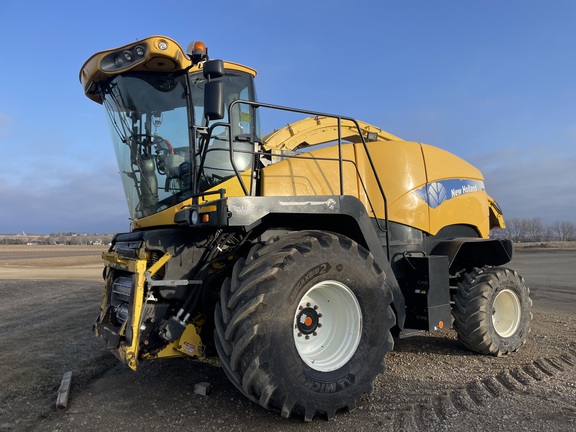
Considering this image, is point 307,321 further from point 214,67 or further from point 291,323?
point 214,67

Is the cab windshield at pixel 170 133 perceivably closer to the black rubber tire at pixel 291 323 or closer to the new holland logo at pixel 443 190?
the black rubber tire at pixel 291 323

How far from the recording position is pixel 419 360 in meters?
5.38

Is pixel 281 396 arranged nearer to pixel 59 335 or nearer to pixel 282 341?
pixel 282 341

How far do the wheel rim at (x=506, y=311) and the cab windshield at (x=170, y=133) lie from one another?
4.07 metres

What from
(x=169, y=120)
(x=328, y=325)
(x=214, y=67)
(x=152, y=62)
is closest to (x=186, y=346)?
(x=328, y=325)

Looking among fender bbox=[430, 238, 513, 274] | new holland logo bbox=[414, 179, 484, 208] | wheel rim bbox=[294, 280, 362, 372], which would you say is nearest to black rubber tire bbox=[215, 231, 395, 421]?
wheel rim bbox=[294, 280, 362, 372]

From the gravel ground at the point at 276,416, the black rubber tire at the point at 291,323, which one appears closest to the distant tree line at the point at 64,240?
the gravel ground at the point at 276,416

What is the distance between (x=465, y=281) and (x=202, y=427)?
386cm

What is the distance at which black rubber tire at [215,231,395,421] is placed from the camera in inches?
129

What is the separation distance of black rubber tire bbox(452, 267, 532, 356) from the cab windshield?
3.35 m

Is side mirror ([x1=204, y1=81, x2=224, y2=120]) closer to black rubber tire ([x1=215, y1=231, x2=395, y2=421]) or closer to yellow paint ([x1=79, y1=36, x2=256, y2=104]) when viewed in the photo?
yellow paint ([x1=79, y1=36, x2=256, y2=104])

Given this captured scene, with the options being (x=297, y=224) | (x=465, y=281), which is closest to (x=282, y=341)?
(x=297, y=224)

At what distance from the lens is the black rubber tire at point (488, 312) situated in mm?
5457

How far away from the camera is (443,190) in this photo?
5844 mm
